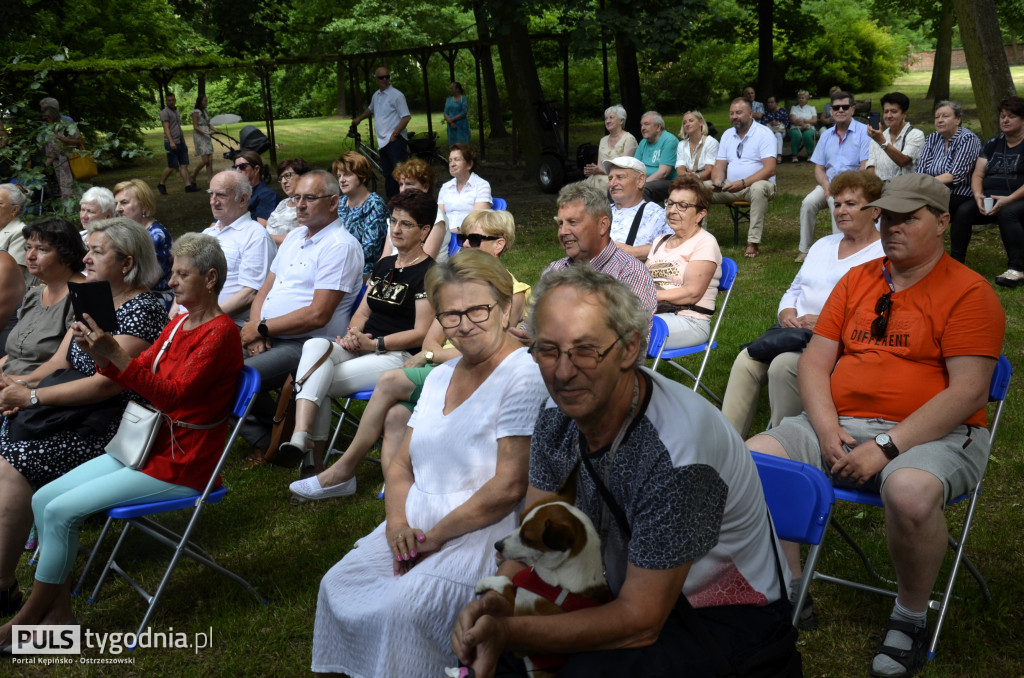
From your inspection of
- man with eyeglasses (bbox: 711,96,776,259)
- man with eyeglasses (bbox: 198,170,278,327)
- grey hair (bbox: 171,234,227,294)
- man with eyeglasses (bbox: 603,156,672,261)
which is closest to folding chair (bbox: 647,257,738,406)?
man with eyeglasses (bbox: 603,156,672,261)

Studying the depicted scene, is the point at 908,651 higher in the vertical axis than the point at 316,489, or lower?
higher

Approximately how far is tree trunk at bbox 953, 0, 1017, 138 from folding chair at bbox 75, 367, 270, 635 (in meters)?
8.89

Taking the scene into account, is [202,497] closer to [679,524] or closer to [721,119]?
[679,524]

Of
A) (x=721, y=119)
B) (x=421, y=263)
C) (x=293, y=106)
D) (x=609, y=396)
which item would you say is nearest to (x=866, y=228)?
(x=421, y=263)

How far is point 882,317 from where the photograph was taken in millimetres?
3307

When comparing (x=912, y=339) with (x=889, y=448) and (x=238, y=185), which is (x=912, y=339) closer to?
(x=889, y=448)

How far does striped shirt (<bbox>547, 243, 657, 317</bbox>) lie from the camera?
4.56 m

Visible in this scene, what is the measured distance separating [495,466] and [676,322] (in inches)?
104

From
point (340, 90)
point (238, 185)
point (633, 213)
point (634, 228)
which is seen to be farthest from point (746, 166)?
point (340, 90)

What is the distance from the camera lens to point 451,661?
2586mm

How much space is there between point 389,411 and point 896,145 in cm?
676

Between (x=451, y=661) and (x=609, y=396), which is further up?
(x=609, y=396)

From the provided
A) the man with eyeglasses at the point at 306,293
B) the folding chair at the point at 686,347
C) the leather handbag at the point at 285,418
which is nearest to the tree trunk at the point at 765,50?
the folding chair at the point at 686,347

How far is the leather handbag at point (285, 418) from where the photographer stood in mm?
4793
